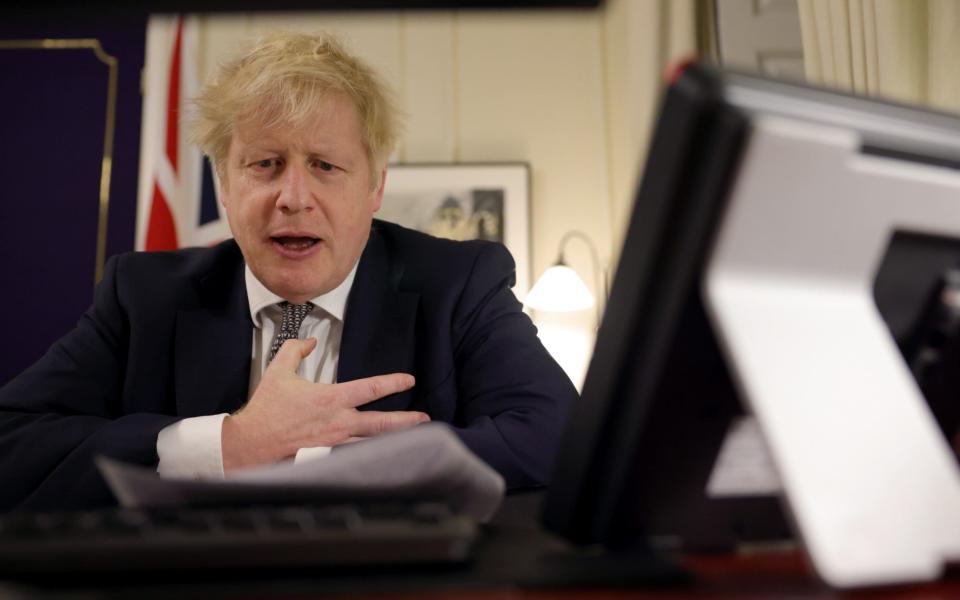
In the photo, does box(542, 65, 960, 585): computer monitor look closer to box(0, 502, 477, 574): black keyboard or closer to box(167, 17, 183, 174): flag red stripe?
box(0, 502, 477, 574): black keyboard

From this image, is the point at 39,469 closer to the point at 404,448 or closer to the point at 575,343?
the point at 404,448

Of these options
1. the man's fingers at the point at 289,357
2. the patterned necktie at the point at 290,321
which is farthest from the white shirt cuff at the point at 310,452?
the patterned necktie at the point at 290,321

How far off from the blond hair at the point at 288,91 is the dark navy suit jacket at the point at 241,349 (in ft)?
0.74

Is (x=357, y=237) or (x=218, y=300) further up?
(x=357, y=237)

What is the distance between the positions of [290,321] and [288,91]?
439 mm

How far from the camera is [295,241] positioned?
4.87 feet

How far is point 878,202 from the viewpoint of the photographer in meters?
0.42

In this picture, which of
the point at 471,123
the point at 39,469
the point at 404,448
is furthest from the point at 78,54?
the point at 404,448

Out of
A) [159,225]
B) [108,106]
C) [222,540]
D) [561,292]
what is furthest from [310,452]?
[108,106]

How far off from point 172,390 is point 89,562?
1135 millimetres

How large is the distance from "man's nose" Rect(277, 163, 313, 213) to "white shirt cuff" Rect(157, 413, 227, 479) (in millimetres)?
501

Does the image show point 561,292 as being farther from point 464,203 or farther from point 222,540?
point 222,540

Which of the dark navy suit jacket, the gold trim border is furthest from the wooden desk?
the gold trim border

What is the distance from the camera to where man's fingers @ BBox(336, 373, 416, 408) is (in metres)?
1.16
